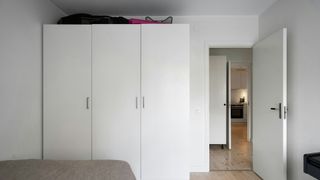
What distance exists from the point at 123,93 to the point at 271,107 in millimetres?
1840

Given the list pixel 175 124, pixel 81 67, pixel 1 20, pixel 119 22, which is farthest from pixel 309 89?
pixel 1 20

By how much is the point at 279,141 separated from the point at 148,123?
1534 millimetres

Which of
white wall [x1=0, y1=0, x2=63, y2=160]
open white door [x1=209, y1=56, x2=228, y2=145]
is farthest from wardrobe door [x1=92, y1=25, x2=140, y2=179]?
open white door [x1=209, y1=56, x2=228, y2=145]

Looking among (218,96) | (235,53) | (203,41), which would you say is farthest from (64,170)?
(235,53)

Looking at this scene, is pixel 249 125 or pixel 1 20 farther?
pixel 249 125

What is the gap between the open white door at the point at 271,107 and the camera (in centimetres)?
221

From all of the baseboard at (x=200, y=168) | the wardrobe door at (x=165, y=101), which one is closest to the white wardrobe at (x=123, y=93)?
the wardrobe door at (x=165, y=101)

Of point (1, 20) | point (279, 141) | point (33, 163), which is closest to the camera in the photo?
point (33, 163)

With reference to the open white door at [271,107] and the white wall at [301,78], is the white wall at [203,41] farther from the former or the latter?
the white wall at [301,78]

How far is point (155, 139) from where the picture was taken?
7.88 feet

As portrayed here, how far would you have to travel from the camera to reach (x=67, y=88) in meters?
2.41

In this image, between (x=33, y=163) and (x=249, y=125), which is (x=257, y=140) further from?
(x=33, y=163)

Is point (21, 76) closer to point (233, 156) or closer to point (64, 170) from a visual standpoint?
point (64, 170)

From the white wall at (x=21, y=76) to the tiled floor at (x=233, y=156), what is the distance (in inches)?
103
